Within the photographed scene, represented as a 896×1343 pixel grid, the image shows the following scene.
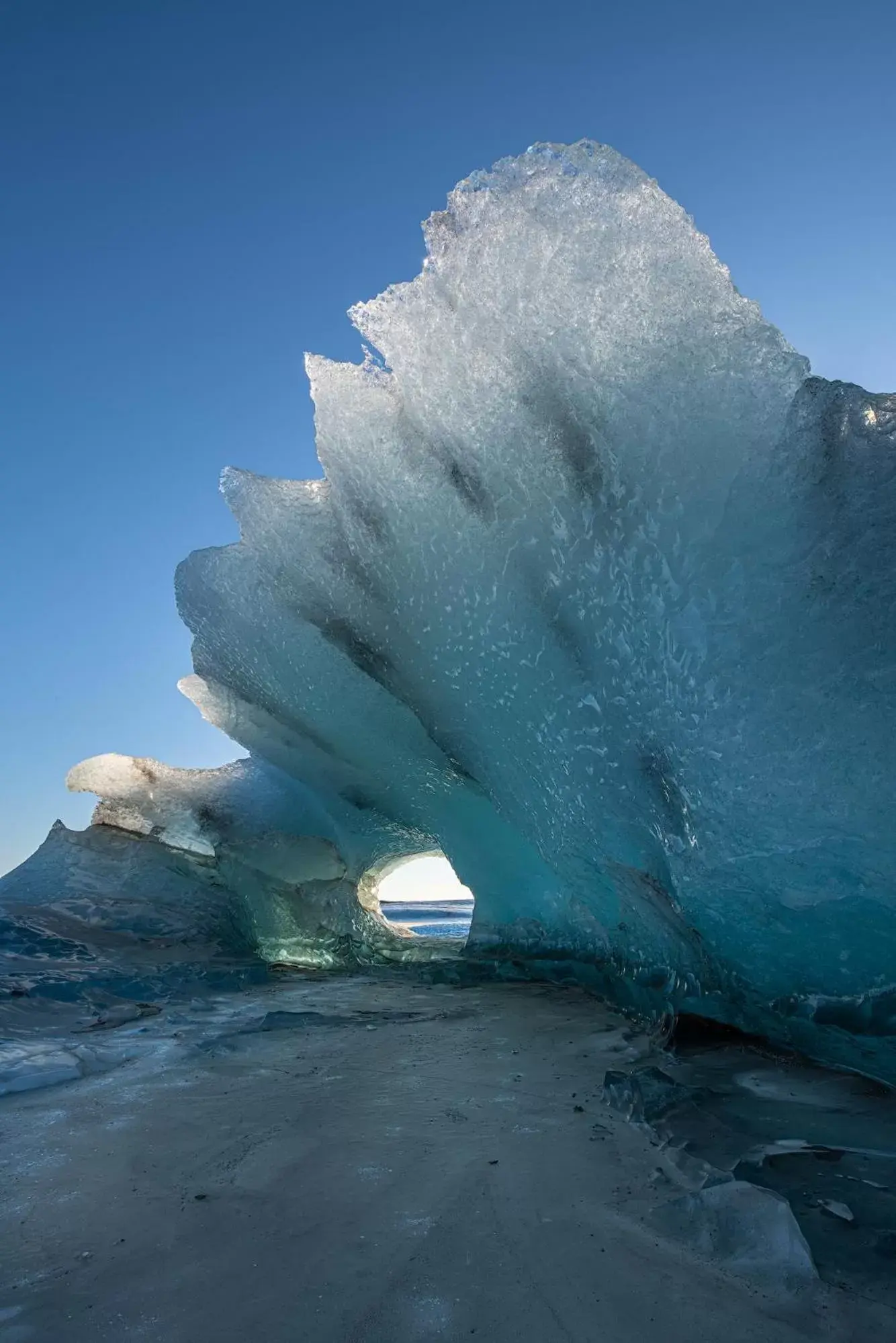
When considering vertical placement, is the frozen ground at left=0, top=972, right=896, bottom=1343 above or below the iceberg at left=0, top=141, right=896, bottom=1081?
below

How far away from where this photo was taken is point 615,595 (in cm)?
222

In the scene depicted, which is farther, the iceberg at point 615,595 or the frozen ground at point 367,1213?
the iceberg at point 615,595

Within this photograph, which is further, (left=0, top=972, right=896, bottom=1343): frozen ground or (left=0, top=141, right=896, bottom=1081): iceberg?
(left=0, top=141, right=896, bottom=1081): iceberg

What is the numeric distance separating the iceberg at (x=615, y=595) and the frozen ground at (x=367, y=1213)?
1.53 feet

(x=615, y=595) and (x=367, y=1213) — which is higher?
(x=615, y=595)

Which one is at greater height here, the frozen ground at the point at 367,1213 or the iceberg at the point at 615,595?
the iceberg at the point at 615,595

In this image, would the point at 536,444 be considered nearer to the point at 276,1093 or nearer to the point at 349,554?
the point at 349,554

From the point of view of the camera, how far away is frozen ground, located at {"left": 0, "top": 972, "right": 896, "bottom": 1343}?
0.77 meters

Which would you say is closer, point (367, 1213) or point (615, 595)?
point (367, 1213)

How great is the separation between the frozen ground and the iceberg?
0.47m

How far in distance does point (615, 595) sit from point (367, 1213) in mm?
1614

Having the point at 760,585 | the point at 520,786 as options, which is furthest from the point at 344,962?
the point at 760,585

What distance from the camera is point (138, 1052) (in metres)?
2.02

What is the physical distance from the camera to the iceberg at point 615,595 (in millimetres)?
1714
